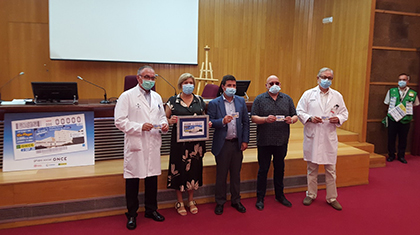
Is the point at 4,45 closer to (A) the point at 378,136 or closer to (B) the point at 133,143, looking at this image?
(B) the point at 133,143

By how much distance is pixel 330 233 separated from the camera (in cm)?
274

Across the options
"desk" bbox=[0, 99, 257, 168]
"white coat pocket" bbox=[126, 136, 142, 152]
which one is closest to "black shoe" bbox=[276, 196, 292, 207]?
"white coat pocket" bbox=[126, 136, 142, 152]

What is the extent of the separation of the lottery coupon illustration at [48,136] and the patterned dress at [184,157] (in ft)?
3.61

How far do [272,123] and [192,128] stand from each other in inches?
34.4

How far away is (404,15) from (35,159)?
6558 millimetres

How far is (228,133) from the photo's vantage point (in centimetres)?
298

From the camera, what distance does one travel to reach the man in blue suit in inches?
116

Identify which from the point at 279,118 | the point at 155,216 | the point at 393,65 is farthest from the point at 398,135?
the point at 155,216

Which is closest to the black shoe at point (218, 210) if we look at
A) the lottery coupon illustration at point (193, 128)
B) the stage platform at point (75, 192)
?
the stage platform at point (75, 192)

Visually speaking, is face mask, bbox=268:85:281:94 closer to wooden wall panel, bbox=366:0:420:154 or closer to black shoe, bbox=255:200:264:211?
black shoe, bbox=255:200:264:211

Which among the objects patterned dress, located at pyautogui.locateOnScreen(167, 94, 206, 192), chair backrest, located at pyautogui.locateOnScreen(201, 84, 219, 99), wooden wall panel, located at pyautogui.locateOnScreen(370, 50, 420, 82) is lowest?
patterned dress, located at pyautogui.locateOnScreen(167, 94, 206, 192)

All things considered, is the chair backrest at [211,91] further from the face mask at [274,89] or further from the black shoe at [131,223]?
the black shoe at [131,223]

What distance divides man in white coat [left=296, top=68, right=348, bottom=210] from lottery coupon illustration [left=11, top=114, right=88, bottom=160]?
8.11ft

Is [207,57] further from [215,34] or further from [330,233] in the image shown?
[330,233]
